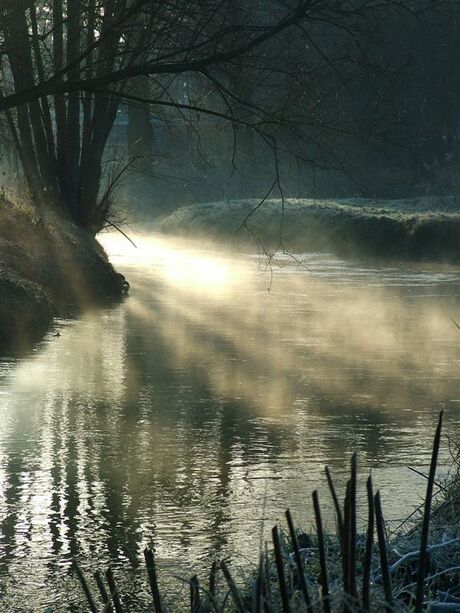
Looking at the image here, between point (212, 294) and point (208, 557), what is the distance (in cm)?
1477

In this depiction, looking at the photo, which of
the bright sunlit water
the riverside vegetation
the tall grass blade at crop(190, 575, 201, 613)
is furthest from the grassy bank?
the tall grass blade at crop(190, 575, 201, 613)

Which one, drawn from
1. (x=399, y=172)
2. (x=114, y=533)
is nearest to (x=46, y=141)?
(x=114, y=533)

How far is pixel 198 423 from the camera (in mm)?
10539

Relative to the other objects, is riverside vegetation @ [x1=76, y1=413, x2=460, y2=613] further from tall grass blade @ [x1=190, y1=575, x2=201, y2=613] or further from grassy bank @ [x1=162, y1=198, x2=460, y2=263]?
grassy bank @ [x1=162, y1=198, x2=460, y2=263]

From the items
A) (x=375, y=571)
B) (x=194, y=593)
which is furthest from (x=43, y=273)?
(x=194, y=593)

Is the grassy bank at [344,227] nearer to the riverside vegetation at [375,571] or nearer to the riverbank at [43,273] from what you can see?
the riverbank at [43,273]

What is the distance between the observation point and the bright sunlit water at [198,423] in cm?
714

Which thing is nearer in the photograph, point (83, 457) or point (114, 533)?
point (114, 533)

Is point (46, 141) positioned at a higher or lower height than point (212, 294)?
higher

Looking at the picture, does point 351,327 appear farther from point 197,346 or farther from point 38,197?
point 38,197

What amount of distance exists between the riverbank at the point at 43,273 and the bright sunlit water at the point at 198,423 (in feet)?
1.39

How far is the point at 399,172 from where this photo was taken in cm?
4906

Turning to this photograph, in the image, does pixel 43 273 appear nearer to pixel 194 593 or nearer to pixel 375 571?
pixel 375 571

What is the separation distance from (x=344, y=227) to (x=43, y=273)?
1412 centimetres
